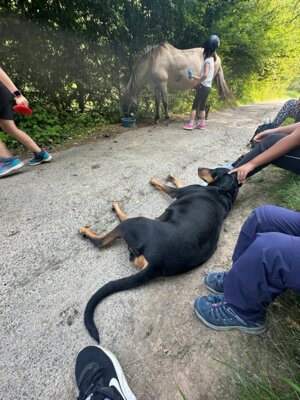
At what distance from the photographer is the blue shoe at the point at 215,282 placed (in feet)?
6.37

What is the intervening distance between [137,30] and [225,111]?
170 inches

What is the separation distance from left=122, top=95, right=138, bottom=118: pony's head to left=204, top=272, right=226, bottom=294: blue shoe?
18.4 feet

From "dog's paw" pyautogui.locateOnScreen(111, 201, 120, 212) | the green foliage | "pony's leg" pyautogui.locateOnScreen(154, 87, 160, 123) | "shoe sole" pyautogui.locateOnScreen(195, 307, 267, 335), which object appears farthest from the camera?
"pony's leg" pyautogui.locateOnScreen(154, 87, 160, 123)

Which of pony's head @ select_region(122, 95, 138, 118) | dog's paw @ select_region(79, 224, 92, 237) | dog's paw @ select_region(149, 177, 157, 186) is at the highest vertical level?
pony's head @ select_region(122, 95, 138, 118)

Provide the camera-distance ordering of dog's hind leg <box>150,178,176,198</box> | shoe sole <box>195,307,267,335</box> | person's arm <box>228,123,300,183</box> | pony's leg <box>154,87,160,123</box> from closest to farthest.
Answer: shoe sole <box>195,307,267,335</box> → person's arm <box>228,123,300,183</box> → dog's hind leg <box>150,178,176,198</box> → pony's leg <box>154,87,160,123</box>

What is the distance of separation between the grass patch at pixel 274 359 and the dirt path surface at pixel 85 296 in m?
0.12

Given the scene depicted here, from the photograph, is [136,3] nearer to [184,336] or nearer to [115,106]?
[115,106]

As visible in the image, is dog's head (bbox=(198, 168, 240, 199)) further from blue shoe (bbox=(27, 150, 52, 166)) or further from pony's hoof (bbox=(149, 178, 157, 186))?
blue shoe (bbox=(27, 150, 52, 166))

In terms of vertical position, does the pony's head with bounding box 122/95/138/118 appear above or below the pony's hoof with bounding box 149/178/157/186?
above

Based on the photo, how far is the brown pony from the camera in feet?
20.8

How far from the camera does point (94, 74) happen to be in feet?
21.0

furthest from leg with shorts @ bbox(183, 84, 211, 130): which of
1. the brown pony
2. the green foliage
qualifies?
the green foliage

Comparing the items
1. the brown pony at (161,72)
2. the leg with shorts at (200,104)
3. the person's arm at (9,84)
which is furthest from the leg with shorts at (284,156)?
the brown pony at (161,72)

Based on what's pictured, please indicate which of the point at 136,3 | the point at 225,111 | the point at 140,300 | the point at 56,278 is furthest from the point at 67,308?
the point at 225,111
